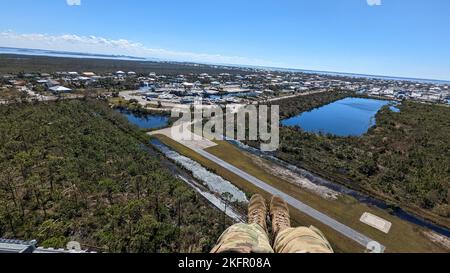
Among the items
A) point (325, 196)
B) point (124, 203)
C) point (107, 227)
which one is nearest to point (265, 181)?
point (325, 196)

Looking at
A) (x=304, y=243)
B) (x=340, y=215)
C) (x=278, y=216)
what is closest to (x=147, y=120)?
(x=340, y=215)

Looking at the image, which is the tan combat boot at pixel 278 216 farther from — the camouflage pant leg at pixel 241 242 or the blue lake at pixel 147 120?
the blue lake at pixel 147 120

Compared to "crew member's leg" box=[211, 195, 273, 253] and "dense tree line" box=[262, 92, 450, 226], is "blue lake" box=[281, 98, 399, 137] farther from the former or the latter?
"crew member's leg" box=[211, 195, 273, 253]

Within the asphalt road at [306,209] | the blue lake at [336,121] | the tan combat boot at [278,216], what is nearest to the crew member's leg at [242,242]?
the tan combat boot at [278,216]

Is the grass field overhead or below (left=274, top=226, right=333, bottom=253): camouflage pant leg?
below

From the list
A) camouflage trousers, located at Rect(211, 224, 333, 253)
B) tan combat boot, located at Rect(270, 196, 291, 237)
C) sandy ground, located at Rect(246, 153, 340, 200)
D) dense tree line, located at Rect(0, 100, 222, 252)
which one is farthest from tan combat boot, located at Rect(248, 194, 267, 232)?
sandy ground, located at Rect(246, 153, 340, 200)

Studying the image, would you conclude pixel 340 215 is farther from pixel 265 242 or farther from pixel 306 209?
pixel 265 242
